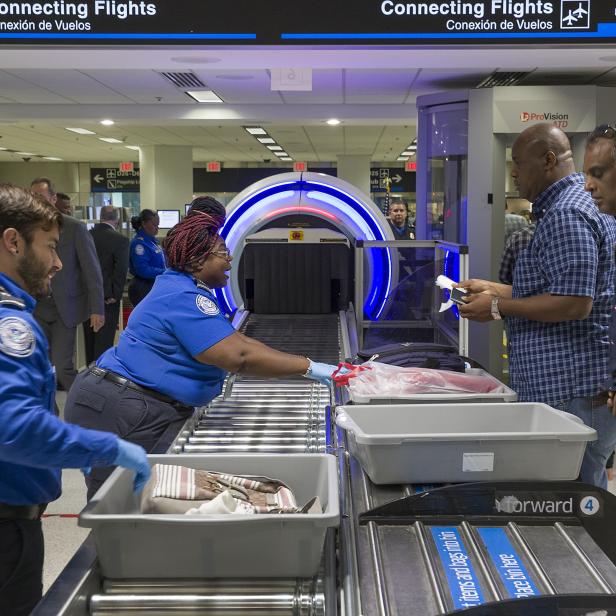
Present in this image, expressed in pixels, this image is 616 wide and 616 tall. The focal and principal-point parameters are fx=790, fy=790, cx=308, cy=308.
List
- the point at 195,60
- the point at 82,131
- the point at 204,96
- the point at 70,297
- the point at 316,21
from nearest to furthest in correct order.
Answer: the point at 316,21, the point at 195,60, the point at 70,297, the point at 204,96, the point at 82,131

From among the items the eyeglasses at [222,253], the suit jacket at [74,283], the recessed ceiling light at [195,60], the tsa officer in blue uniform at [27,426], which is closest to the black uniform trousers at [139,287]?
the suit jacket at [74,283]

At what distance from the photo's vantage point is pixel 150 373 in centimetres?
255

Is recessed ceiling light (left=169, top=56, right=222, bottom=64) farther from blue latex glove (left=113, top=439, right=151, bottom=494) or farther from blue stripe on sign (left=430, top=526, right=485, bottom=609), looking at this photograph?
blue stripe on sign (left=430, top=526, right=485, bottom=609)

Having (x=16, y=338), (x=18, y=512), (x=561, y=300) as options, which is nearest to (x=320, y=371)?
(x=561, y=300)

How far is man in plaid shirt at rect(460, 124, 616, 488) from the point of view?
239 cm

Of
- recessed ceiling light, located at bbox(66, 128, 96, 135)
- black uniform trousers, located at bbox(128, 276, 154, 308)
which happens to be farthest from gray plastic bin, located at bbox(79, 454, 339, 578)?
recessed ceiling light, located at bbox(66, 128, 96, 135)

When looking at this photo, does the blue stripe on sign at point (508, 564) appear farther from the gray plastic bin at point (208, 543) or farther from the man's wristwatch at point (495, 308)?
the man's wristwatch at point (495, 308)

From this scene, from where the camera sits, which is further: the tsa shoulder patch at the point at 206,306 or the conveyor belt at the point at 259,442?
the tsa shoulder patch at the point at 206,306

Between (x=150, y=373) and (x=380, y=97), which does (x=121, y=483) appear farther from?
(x=380, y=97)

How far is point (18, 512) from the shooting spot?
5.95 ft

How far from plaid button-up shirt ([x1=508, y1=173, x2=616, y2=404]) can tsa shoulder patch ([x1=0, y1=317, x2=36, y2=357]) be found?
5.02 feet

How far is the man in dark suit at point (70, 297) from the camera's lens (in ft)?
19.2

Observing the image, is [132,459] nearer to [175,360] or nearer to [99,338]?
[175,360]

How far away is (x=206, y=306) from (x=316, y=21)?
60.4 inches
